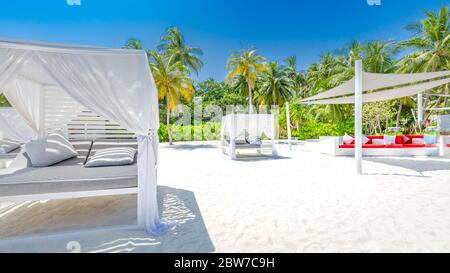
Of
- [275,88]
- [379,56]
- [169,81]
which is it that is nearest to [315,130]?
[275,88]

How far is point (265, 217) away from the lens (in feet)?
9.93

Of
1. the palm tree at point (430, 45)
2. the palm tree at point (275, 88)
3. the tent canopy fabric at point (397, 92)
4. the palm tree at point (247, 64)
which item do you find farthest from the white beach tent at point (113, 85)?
the palm tree at point (275, 88)

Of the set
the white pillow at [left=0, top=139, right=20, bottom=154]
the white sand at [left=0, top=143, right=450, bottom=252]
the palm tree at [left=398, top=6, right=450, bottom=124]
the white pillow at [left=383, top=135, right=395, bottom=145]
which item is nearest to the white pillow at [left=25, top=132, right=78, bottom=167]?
the white sand at [left=0, top=143, right=450, bottom=252]

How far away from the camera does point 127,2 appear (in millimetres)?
10789

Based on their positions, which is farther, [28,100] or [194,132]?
[194,132]

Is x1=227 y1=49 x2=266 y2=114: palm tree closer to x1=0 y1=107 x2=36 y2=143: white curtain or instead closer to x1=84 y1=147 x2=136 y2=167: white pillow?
x1=0 y1=107 x2=36 y2=143: white curtain

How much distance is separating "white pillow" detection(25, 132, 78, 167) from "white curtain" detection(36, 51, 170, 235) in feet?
4.96

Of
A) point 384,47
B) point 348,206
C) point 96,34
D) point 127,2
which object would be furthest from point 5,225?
point 384,47

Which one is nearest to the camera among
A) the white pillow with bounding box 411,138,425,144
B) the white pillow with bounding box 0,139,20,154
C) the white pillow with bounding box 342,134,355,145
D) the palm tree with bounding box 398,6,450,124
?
the white pillow with bounding box 0,139,20,154

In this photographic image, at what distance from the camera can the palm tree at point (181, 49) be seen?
21.4 metres

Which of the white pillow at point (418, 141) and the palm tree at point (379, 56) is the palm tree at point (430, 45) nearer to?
the palm tree at point (379, 56)

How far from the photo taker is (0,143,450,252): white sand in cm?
235

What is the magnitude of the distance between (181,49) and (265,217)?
2090 centimetres

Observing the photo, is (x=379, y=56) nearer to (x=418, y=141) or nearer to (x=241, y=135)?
(x=418, y=141)
